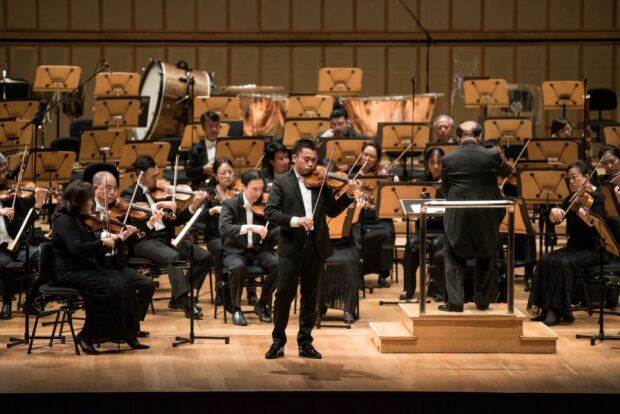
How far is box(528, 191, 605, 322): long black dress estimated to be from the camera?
697 centimetres

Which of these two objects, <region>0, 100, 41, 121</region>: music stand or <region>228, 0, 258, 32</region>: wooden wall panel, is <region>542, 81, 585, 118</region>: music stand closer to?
<region>228, 0, 258, 32</region>: wooden wall panel

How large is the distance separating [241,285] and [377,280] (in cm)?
186

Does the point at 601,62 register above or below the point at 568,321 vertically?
above

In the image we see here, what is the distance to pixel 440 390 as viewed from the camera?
520 centimetres

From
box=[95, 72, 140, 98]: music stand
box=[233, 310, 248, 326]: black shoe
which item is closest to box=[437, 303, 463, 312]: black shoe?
box=[233, 310, 248, 326]: black shoe

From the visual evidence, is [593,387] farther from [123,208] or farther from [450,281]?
[123,208]

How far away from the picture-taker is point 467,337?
20.4 feet

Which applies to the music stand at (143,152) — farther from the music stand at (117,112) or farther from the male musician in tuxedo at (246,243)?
the male musician in tuxedo at (246,243)

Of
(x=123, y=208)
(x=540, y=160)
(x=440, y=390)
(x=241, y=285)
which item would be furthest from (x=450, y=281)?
(x=540, y=160)

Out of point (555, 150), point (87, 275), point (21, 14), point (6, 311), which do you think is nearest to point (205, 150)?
point (6, 311)

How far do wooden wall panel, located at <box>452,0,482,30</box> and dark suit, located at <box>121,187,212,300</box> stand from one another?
7.29 metres

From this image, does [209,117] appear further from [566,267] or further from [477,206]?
[477,206]

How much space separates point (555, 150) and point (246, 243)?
10.7 ft

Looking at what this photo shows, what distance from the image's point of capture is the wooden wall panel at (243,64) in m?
13.9
